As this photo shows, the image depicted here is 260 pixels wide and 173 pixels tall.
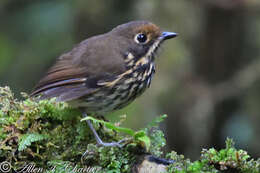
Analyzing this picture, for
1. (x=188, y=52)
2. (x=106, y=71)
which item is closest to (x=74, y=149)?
(x=106, y=71)

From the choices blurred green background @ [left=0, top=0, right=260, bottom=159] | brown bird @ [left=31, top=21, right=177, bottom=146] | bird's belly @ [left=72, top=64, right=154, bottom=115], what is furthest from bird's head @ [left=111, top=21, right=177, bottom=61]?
blurred green background @ [left=0, top=0, right=260, bottom=159]

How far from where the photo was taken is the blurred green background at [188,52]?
5.64 m

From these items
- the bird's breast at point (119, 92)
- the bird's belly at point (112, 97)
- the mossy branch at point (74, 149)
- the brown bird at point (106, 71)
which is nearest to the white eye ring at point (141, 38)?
the brown bird at point (106, 71)

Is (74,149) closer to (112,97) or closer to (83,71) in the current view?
(112,97)

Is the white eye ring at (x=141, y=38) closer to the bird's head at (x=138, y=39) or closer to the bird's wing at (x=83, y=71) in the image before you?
the bird's head at (x=138, y=39)

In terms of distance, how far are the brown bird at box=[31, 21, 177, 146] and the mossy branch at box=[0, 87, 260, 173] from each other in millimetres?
430

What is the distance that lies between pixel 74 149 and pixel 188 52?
3.83 meters

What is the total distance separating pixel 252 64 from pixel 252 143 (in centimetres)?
104

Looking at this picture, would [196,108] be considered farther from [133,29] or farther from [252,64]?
[133,29]

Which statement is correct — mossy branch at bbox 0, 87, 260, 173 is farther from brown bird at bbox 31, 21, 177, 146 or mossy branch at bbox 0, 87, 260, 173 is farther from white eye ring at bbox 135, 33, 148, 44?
white eye ring at bbox 135, 33, 148, 44

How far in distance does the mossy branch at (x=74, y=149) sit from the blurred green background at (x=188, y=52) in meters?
2.87

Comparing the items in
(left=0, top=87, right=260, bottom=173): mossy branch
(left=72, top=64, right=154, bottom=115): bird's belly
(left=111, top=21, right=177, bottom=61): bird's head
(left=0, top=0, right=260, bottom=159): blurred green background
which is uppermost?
(left=0, top=0, right=260, bottom=159): blurred green background

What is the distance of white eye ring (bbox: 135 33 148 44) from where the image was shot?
12.7 ft

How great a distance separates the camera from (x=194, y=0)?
19.5 ft
